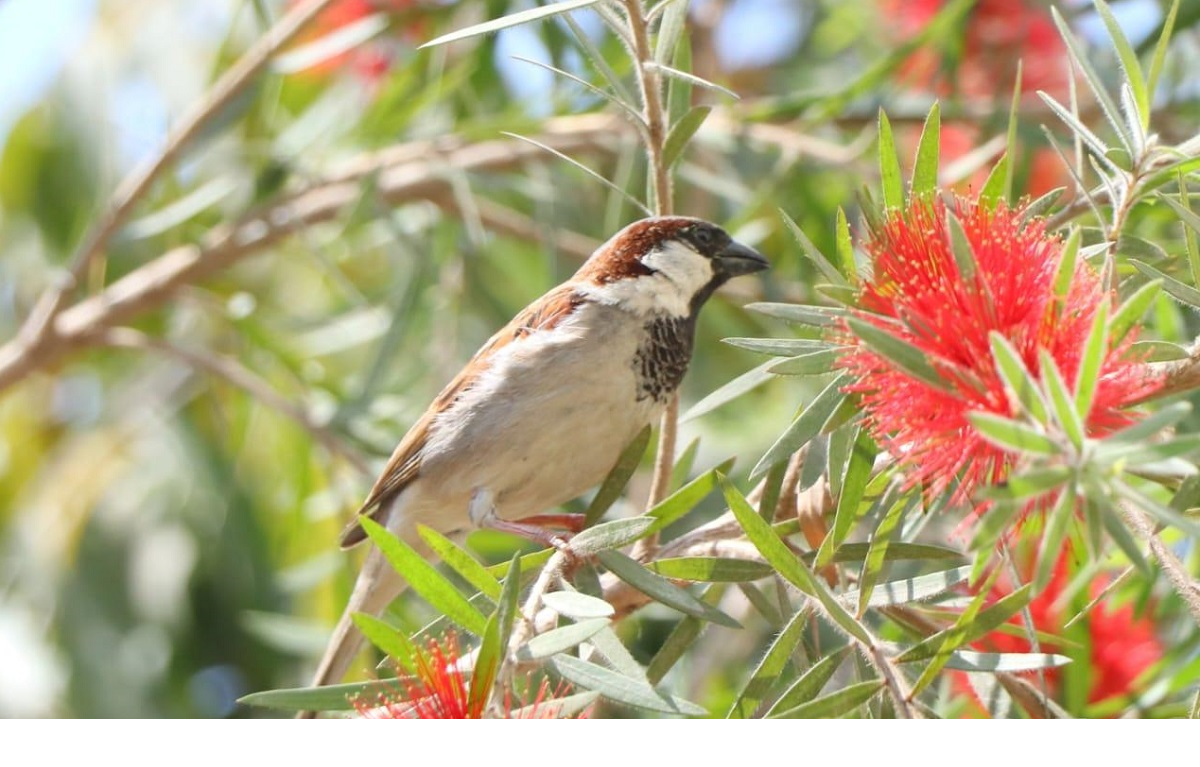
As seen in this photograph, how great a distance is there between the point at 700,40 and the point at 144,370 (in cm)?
219

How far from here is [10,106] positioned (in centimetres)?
449

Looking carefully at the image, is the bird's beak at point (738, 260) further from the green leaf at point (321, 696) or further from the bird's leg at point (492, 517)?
the green leaf at point (321, 696)

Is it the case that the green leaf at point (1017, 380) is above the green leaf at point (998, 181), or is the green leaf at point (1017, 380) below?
below

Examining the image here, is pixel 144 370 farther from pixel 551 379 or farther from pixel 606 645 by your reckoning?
pixel 606 645

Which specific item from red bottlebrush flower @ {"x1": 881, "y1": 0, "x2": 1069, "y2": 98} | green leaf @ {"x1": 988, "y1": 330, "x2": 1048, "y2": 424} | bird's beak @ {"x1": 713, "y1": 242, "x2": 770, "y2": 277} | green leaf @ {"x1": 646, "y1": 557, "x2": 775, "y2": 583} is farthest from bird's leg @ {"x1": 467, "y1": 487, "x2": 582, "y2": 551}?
red bottlebrush flower @ {"x1": 881, "y1": 0, "x2": 1069, "y2": 98}

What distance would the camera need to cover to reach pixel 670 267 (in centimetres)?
251

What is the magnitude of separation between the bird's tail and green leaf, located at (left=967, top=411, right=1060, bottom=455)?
160 centimetres

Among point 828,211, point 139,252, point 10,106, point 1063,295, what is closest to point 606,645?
point 1063,295

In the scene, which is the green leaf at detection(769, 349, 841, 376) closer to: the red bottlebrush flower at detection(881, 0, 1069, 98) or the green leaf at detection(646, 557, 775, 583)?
the green leaf at detection(646, 557, 775, 583)

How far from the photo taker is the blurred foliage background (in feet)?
10.3

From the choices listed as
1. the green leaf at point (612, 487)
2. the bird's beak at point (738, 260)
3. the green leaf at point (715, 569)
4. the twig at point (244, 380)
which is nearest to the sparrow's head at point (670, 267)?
the bird's beak at point (738, 260)

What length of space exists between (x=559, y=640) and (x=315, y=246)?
2.57m

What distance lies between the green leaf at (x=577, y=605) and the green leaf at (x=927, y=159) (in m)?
0.56

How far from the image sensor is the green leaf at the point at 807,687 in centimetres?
138
